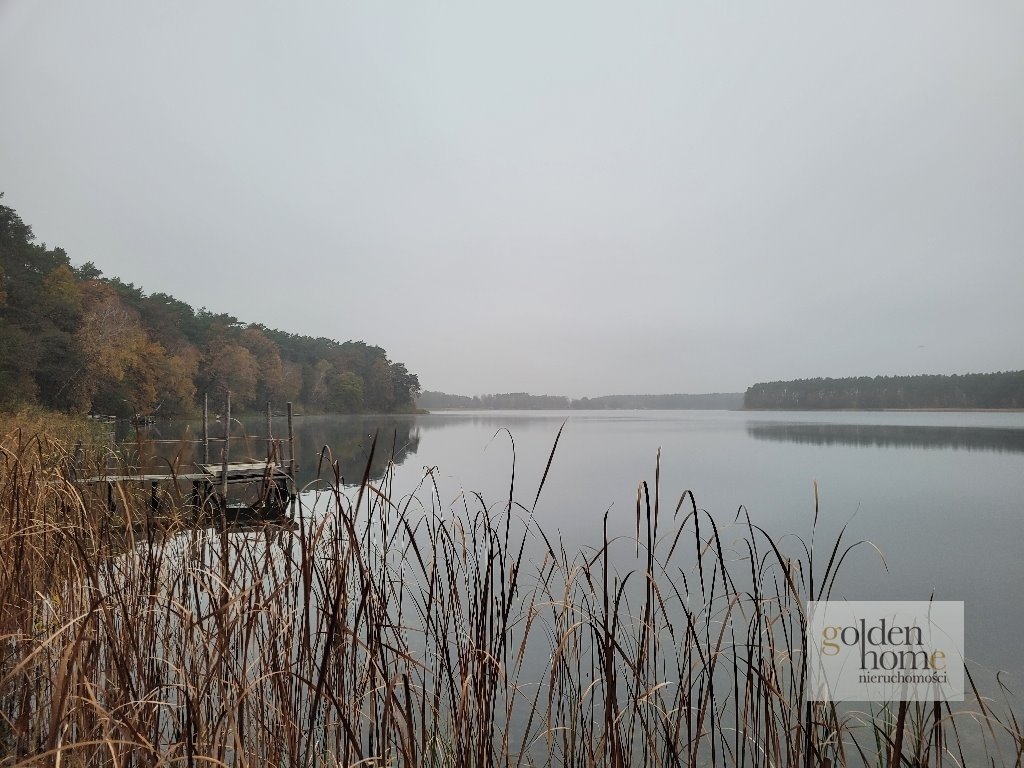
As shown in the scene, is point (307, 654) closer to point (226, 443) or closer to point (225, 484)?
point (225, 484)

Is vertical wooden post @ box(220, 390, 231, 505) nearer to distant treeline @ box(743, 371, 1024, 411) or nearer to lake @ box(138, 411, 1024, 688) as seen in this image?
lake @ box(138, 411, 1024, 688)

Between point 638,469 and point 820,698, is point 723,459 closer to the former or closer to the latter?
point 638,469

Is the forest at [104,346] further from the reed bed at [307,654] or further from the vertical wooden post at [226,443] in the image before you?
the reed bed at [307,654]

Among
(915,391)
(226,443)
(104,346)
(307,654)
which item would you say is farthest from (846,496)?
(915,391)

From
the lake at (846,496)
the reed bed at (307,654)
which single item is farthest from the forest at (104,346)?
the reed bed at (307,654)

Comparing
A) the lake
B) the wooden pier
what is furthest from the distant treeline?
the wooden pier

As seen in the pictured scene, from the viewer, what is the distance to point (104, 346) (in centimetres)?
2298

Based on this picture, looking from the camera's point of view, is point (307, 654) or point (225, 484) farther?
point (225, 484)

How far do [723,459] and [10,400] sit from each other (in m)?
31.2

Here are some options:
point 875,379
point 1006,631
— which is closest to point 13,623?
point 1006,631

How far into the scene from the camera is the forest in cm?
2086

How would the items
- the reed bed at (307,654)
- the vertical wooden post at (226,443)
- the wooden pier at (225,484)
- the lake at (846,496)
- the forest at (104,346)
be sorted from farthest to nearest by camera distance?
the forest at (104,346) → the lake at (846,496) → the vertical wooden post at (226,443) → the wooden pier at (225,484) → the reed bed at (307,654)

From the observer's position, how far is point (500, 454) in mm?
34000

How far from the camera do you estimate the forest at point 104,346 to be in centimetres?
2086
